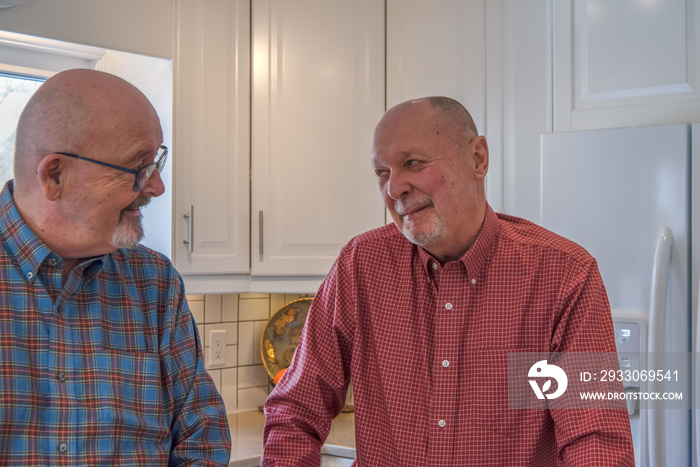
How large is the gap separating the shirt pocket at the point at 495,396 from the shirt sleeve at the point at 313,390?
0.83ft

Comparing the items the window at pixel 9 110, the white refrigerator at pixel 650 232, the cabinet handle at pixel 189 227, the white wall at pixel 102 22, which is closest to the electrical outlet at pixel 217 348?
the cabinet handle at pixel 189 227

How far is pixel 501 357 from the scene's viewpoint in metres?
1.24

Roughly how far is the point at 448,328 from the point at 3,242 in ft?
2.51

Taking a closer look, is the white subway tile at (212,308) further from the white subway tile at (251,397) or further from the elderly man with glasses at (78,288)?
the elderly man with glasses at (78,288)

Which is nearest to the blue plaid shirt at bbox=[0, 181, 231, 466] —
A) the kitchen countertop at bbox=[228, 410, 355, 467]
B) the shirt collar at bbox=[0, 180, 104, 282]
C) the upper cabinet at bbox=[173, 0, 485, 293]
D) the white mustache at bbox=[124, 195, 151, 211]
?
the shirt collar at bbox=[0, 180, 104, 282]

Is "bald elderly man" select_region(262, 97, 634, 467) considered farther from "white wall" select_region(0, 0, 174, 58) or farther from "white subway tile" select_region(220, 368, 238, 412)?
"white subway tile" select_region(220, 368, 238, 412)

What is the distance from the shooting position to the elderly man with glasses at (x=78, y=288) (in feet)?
3.40

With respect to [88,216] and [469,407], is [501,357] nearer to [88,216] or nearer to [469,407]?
[469,407]

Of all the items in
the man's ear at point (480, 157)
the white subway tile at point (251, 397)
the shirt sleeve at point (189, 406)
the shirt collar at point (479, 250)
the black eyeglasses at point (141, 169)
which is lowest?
the white subway tile at point (251, 397)

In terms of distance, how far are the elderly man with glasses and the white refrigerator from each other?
1080mm

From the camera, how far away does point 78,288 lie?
3.67 ft

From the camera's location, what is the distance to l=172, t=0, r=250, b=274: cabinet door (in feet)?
6.82

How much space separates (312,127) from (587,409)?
4.47 ft

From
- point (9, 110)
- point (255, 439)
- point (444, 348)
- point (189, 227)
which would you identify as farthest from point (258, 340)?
point (444, 348)
